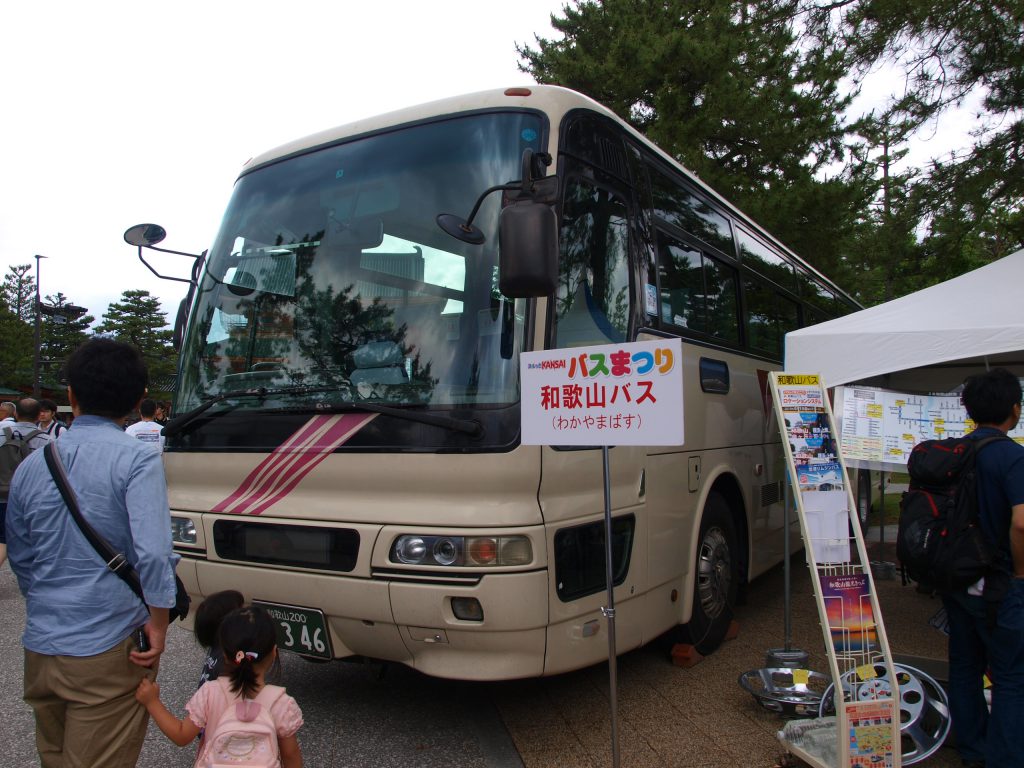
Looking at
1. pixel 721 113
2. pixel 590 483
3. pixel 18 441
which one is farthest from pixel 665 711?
pixel 721 113

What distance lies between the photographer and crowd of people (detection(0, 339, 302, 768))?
93.0 inches

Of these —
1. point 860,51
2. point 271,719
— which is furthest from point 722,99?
point 271,719

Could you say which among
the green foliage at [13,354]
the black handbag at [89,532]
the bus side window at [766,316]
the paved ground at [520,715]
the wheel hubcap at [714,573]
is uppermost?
the green foliage at [13,354]

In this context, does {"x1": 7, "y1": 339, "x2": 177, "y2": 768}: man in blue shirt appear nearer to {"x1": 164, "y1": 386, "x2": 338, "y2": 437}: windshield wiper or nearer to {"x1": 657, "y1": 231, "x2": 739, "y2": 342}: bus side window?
{"x1": 164, "y1": 386, "x2": 338, "y2": 437}: windshield wiper

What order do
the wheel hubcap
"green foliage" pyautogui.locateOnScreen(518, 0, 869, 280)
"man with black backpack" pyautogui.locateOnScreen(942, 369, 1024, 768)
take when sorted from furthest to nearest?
"green foliage" pyautogui.locateOnScreen(518, 0, 869, 280), the wheel hubcap, "man with black backpack" pyautogui.locateOnScreen(942, 369, 1024, 768)

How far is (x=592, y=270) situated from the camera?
4.03 meters

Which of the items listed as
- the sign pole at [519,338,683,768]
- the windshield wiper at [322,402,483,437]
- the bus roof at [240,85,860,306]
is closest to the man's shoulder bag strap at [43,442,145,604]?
the windshield wiper at [322,402,483,437]

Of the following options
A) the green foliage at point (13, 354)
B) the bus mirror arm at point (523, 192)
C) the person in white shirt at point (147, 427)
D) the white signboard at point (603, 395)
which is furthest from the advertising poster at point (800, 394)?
the green foliage at point (13, 354)

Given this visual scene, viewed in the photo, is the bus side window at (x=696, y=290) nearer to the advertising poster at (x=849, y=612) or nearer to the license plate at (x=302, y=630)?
the advertising poster at (x=849, y=612)

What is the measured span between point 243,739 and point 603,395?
1807 millimetres

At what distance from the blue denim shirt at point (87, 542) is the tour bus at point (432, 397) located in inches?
47.1

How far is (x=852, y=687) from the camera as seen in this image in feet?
11.2

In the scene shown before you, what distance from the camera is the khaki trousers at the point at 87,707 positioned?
2350 mm

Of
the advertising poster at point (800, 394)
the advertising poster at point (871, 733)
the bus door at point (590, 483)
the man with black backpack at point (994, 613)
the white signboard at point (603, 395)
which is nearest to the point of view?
the white signboard at point (603, 395)
